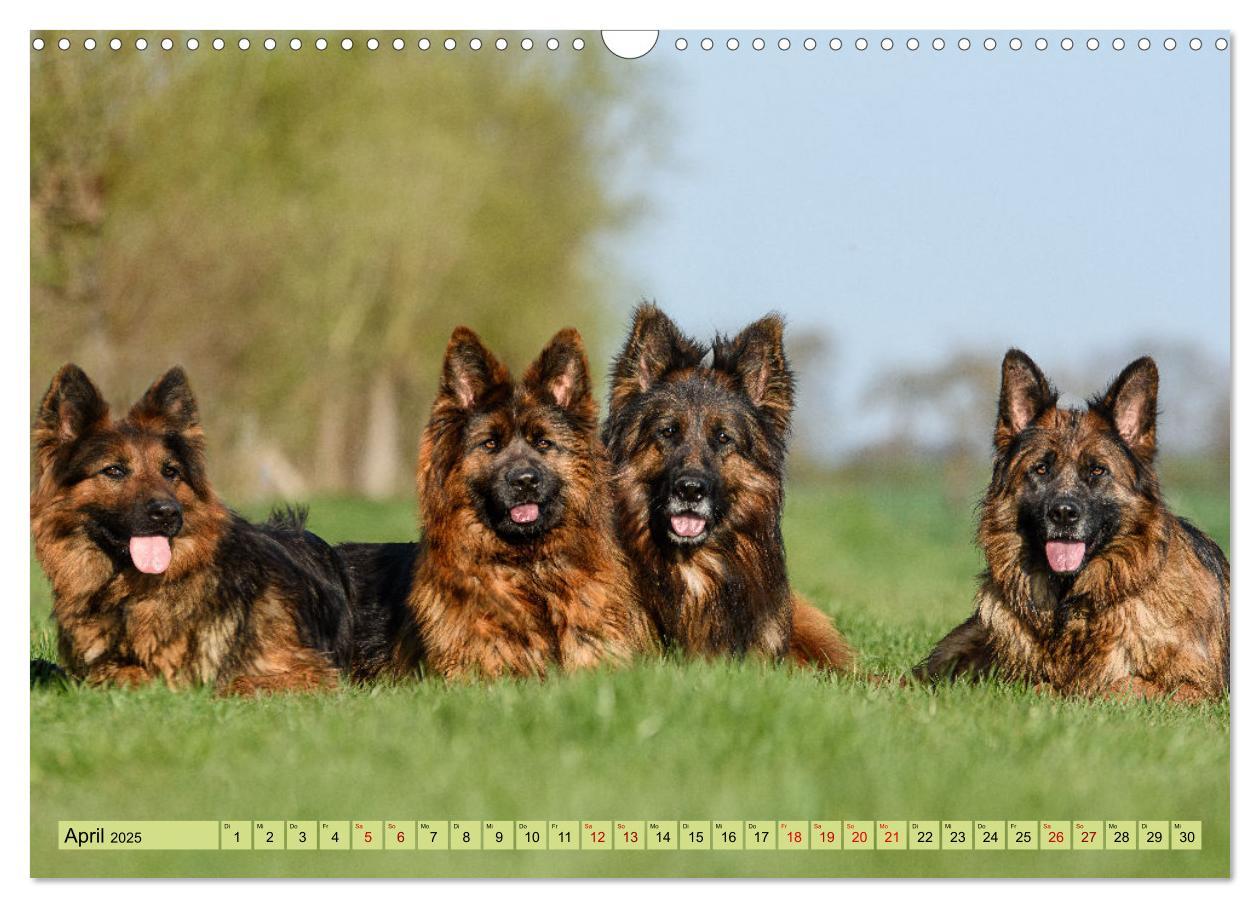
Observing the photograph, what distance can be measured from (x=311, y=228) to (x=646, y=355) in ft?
30.8

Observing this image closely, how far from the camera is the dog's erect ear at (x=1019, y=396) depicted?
7.31 meters

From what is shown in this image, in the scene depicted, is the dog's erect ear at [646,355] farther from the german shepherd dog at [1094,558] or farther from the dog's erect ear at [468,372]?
the german shepherd dog at [1094,558]

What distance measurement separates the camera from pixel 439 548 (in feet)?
23.1

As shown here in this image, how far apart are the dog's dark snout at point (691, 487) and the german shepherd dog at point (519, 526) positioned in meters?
0.36

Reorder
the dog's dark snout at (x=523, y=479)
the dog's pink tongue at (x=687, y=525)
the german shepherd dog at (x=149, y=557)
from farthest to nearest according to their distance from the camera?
the dog's pink tongue at (x=687, y=525), the german shepherd dog at (x=149, y=557), the dog's dark snout at (x=523, y=479)

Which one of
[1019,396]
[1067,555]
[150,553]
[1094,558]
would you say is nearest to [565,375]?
[150,553]

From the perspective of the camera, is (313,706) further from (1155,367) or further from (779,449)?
(1155,367)

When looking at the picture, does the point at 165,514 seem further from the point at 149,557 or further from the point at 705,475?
the point at 705,475

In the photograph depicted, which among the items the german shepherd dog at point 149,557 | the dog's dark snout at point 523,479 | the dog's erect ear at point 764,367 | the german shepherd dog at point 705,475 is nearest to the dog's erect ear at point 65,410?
the german shepherd dog at point 149,557

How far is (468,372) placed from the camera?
693 cm

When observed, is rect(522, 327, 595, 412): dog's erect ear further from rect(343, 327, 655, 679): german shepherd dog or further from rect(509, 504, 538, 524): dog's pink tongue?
rect(509, 504, 538, 524): dog's pink tongue

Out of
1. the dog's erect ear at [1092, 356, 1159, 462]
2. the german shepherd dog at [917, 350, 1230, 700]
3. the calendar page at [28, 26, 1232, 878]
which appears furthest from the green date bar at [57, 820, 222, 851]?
the dog's erect ear at [1092, 356, 1159, 462]

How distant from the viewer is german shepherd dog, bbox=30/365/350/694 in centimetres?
690
